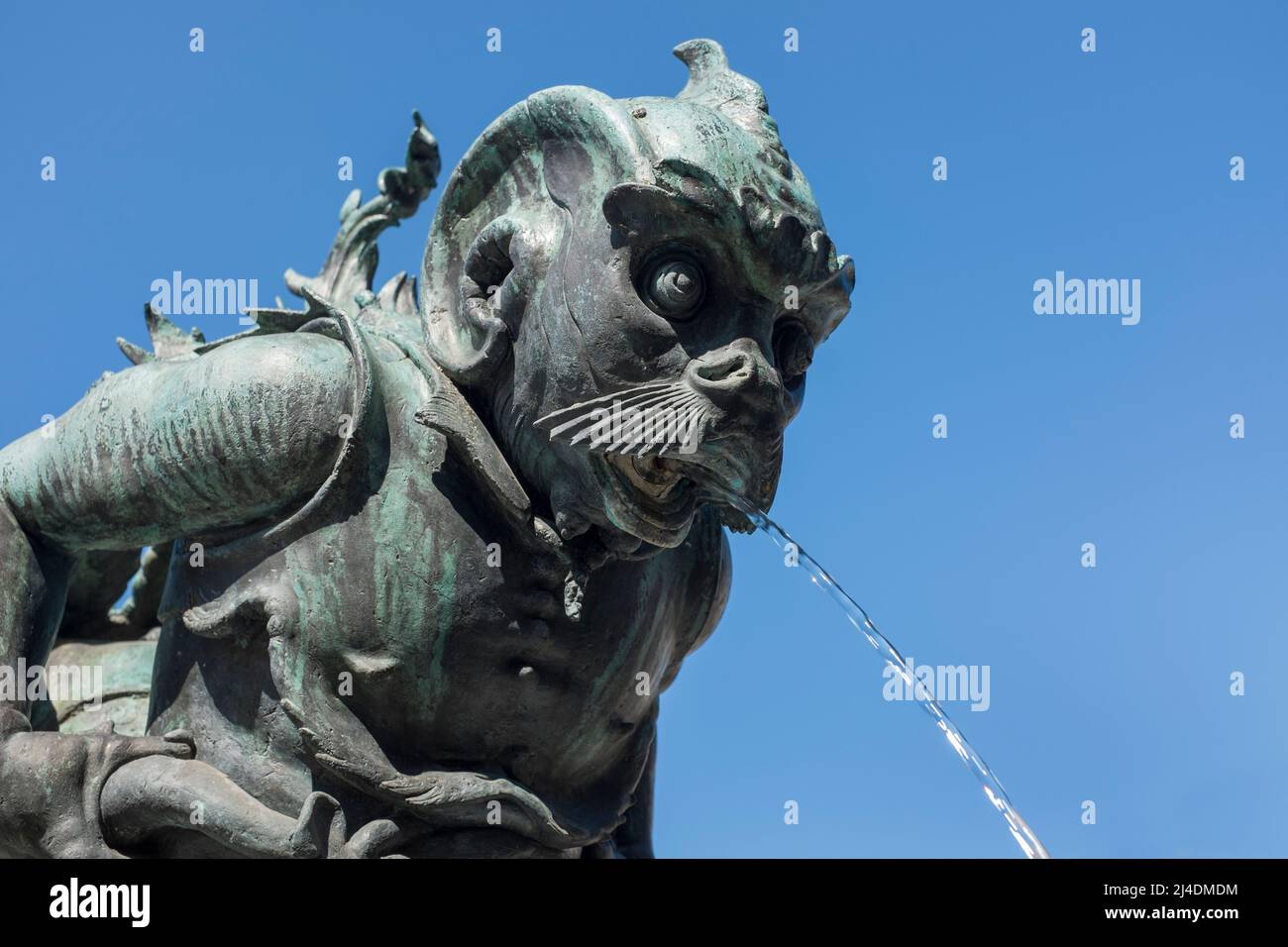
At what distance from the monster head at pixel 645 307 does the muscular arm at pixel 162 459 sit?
494 mm

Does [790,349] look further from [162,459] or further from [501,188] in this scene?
[162,459]

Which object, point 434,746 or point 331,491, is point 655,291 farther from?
point 434,746

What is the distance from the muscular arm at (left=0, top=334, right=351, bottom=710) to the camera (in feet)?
21.2

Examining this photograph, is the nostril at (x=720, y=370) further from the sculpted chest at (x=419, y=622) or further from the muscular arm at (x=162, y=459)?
the muscular arm at (x=162, y=459)

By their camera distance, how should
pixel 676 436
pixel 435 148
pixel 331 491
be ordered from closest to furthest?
pixel 676 436, pixel 331 491, pixel 435 148

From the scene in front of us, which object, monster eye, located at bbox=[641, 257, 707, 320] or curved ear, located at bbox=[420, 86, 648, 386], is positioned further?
curved ear, located at bbox=[420, 86, 648, 386]

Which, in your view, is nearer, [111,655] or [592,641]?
[592,641]

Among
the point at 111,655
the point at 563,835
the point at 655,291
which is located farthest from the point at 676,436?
the point at 111,655

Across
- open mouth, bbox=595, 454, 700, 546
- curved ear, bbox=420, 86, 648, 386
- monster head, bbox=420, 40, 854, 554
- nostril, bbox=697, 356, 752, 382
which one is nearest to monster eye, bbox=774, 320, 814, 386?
monster head, bbox=420, 40, 854, 554

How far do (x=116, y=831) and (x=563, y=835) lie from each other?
1369mm

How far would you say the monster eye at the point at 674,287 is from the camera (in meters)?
6.12

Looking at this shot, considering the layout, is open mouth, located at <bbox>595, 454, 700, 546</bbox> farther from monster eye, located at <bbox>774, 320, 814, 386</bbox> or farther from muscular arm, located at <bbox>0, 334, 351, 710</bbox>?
muscular arm, located at <bbox>0, 334, 351, 710</bbox>

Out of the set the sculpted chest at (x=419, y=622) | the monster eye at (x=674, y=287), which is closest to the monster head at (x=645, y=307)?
the monster eye at (x=674, y=287)

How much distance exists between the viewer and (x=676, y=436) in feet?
19.8
